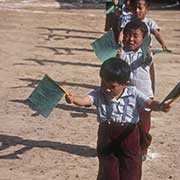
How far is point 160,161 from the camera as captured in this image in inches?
250

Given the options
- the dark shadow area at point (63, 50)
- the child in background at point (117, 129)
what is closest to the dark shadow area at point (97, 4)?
the dark shadow area at point (63, 50)

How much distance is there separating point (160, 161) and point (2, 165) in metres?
1.46

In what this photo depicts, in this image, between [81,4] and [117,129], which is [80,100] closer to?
[117,129]

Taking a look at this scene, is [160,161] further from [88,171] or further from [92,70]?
[92,70]

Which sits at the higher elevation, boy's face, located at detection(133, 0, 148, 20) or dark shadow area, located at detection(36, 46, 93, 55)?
boy's face, located at detection(133, 0, 148, 20)

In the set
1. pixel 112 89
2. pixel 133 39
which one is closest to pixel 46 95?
pixel 112 89

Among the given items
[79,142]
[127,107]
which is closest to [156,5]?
[79,142]

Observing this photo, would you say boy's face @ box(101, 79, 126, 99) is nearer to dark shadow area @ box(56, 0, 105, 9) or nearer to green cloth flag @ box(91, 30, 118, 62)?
green cloth flag @ box(91, 30, 118, 62)

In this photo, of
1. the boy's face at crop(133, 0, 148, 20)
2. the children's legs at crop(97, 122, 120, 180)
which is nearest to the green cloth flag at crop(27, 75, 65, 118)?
the children's legs at crop(97, 122, 120, 180)

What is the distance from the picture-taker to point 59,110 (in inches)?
320

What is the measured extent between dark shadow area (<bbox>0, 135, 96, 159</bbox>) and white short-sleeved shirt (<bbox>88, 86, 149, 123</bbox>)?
179cm

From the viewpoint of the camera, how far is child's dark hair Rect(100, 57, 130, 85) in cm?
450

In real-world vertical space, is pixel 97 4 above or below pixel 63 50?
below

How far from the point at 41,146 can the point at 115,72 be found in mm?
2376
